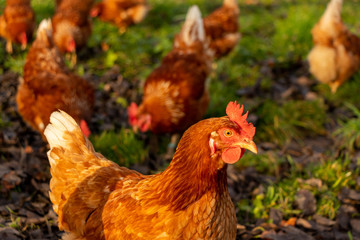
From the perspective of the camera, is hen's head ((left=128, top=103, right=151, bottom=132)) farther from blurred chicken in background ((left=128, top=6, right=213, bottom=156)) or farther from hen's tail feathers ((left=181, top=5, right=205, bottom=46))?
hen's tail feathers ((left=181, top=5, right=205, bottom=46))

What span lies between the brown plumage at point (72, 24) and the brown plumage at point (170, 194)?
4320 mm

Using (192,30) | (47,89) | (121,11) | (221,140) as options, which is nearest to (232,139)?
(221,140)

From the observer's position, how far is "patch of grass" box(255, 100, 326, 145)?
186 inches

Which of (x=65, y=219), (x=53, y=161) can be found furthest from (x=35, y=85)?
(x=65, y=219)

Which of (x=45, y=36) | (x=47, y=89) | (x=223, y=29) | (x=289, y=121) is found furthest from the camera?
(x=223, y=29)

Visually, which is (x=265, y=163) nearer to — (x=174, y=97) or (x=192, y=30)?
(x=174, y=97)

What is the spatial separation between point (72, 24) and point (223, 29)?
2.95 meters

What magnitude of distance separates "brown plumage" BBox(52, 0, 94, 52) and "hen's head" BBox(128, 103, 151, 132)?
8.44 feet

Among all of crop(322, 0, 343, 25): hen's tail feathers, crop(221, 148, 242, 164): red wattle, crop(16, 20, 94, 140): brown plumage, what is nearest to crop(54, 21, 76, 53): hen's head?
crop(16, 20, 94, 140): brown plumage

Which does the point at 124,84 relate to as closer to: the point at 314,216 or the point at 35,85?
the point at 35,85

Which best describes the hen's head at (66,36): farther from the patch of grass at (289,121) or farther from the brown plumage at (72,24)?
the patch of grass at (289,121)

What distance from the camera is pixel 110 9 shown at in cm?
834

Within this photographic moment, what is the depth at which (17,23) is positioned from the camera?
6.20 meters

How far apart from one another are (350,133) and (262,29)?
4.87 meters
